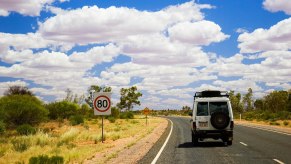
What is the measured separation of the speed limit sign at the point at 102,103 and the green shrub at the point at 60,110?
3368 cm

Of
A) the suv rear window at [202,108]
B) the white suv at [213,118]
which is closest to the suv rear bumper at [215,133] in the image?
the white suv at [213,118]

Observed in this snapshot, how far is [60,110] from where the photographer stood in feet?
178

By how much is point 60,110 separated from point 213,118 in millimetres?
38228

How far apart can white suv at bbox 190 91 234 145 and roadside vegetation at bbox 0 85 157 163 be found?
4552 mm

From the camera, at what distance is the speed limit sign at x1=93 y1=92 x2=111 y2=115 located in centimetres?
2011

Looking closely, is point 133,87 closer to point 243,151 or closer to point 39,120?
point 39,120

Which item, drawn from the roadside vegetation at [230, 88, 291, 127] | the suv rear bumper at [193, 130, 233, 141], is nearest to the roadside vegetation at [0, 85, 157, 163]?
the suv rear bumper at [193, 130, 233, 141]

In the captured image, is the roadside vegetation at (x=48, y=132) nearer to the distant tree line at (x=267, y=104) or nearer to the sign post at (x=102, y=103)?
the sign post at (x=102, y=103)

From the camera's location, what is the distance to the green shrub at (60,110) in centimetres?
5306

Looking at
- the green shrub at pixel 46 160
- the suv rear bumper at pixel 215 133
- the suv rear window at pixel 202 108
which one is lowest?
the green shrub at pixel 46 160

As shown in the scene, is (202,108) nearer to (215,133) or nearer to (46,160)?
(215,133)

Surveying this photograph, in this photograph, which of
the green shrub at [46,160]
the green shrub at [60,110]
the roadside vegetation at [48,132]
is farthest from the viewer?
the green shrub at [60,110]

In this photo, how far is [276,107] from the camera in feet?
296

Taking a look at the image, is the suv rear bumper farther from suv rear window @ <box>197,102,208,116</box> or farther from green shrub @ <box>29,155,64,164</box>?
green shrub @ <box>29,155,64,164</box>
